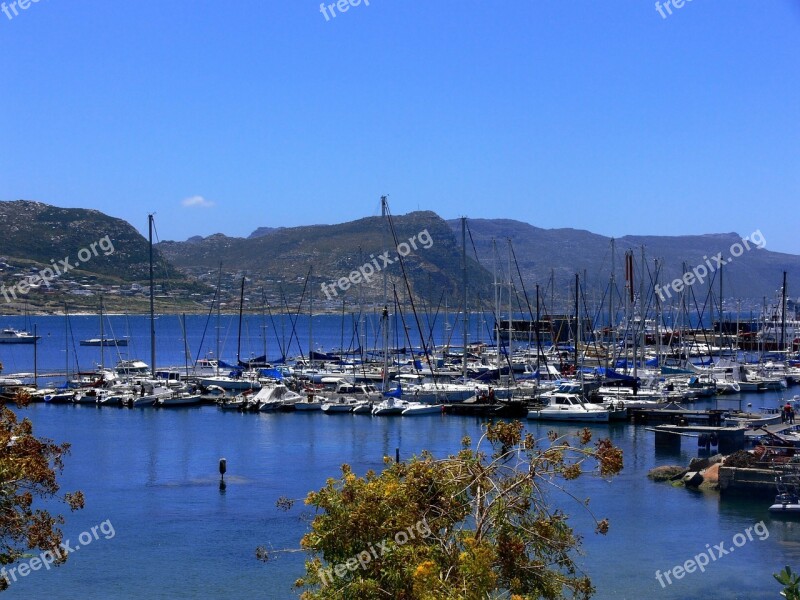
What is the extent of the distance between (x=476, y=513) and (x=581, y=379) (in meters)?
59.6

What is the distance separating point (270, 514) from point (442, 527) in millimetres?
23971

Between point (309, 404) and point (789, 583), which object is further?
point (309, 404)

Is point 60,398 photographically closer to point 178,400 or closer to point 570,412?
point 178,400

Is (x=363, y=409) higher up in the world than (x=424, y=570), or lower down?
lower down

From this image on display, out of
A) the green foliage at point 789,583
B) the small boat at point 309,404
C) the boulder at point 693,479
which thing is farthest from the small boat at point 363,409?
the green foliage at point 789,583

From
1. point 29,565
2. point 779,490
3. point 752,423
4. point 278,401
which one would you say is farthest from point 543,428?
point 29,565

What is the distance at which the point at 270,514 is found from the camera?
121 feet

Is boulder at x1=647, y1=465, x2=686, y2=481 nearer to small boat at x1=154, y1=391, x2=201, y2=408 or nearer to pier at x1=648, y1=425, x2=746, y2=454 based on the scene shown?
pier at x1=648, y1=425, x2=746, y2=454

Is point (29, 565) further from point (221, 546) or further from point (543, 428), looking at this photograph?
point (543, 428)

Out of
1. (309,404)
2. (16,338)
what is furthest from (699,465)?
(16,338)

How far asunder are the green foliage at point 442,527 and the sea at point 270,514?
7.65 ft

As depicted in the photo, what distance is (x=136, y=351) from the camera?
14938cm

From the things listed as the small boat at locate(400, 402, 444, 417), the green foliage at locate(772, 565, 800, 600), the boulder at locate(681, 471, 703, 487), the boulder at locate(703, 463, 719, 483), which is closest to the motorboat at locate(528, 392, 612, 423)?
the small boat at locate(400, 402, 444, 417)

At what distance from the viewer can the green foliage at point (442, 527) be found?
13305mm
